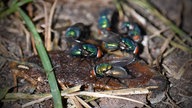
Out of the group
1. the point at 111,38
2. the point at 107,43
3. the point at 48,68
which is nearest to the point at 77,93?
the point at 48,68

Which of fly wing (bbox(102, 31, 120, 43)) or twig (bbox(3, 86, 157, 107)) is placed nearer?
twig (bbox(3, 86, 157, 107))

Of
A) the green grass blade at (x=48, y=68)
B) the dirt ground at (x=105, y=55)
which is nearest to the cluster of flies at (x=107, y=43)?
the dirt ground at (x=105, y=55)

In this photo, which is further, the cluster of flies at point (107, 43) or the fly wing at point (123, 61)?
the fly wing at point (123, 61)

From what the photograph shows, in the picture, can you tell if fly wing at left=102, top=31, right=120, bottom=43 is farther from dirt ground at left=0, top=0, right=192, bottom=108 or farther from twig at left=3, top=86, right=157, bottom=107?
twig at left=3, top=86, right=157, bottom=107

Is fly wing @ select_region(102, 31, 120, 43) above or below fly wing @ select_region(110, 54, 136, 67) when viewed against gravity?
above

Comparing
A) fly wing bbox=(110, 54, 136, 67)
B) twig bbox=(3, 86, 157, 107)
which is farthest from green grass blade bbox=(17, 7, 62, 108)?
fly wing bbox=(110, 54, 136, 67)

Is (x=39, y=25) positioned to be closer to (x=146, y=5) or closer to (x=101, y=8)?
(x=101, y=8)

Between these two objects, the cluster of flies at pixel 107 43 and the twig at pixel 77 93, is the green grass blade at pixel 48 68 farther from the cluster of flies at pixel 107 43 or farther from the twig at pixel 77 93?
the cluster of flies at pixel 107 43
